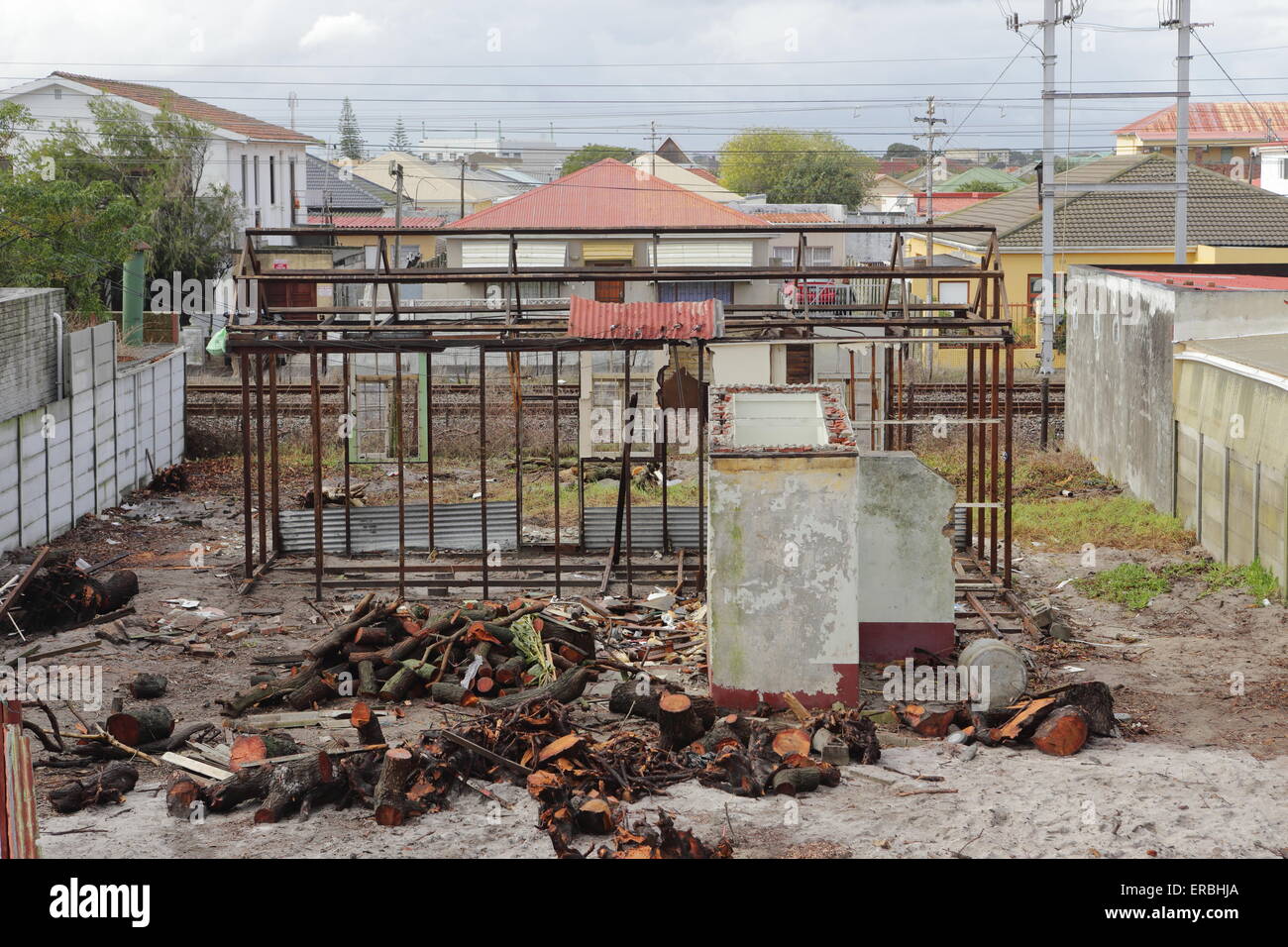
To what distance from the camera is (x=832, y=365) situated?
29.9 m

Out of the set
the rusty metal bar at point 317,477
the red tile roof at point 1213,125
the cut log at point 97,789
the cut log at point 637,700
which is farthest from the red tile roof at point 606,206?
the red tile roof at point 1213,125

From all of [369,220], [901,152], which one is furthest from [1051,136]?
[901,152]

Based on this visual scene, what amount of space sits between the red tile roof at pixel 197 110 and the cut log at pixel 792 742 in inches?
1393

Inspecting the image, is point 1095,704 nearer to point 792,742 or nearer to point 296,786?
point 792,742

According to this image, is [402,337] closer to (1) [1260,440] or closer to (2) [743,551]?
(2) [743,551]

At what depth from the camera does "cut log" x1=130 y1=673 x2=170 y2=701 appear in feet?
36.6

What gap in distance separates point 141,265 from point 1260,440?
2317cm

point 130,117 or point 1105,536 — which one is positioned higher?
point 130,117

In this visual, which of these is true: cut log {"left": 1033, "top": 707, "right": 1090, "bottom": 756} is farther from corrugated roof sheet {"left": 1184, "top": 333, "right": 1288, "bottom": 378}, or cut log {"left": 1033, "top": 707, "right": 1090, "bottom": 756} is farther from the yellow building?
the yellow building

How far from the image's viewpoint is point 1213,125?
72.4 m

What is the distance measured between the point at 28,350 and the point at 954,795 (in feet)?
44.1

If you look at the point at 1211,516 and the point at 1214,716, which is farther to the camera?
the point at 1211,516

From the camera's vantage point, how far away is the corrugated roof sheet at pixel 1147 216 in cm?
3672

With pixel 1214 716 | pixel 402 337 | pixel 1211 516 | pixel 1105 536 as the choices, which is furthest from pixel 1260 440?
pixel 402 337
